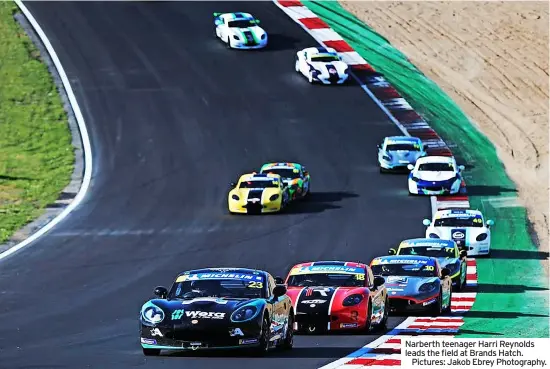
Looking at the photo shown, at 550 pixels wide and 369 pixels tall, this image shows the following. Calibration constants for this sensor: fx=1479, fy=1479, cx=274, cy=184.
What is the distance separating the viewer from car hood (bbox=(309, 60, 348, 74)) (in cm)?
5875

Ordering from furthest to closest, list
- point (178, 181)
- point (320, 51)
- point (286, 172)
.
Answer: point (320, 51) → point (178, 181) → point (286, 172)

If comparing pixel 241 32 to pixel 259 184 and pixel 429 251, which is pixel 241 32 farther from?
pixel 429 251

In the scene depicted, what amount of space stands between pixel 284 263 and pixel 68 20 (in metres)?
33.9

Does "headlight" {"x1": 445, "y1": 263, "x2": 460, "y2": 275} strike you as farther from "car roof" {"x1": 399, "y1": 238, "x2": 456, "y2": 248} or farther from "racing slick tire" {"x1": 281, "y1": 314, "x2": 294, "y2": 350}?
"racing slick tire" {"x1": 281, "y1": 314, "x2": 294, "y2": 350}

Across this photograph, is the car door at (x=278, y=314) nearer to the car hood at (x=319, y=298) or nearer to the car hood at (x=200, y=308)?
the car hood at (x=200, y=308)

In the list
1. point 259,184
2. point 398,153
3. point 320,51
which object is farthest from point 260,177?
point 320,51

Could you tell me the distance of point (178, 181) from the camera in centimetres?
4797

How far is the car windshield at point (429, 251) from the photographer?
105 feet

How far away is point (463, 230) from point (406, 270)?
34.1 feet

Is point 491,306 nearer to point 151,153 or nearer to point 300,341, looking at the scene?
point 300,341

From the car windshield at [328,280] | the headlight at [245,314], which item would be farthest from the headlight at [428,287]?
the headlight at [245,314]

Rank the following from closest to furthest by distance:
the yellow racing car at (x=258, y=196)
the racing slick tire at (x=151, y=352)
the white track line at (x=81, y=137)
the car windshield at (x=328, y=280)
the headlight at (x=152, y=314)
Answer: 1. the headlight at (x=152, y=314)
2. the racing slick tire at (x=151, y=352)
3. the car windshield at (x=328, y=280)
4. the white track line at (x=81, y=137)
5. the yellow racing car at (x=258, y=196)

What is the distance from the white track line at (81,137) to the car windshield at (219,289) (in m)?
15.8

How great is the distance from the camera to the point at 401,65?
200ft
